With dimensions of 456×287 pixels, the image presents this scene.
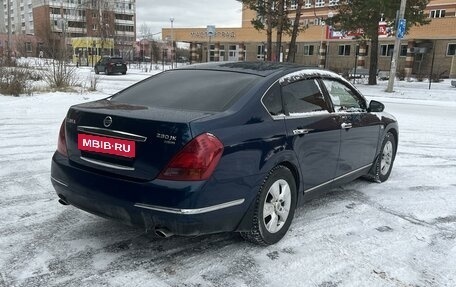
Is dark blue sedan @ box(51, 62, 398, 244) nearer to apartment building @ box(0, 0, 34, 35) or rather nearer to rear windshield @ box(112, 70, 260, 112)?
rear windshield @ box(112, 70, 260, 112)

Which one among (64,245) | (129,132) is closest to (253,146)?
(129,132)

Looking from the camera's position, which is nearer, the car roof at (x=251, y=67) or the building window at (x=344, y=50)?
the car roof at (x=251, y=67)

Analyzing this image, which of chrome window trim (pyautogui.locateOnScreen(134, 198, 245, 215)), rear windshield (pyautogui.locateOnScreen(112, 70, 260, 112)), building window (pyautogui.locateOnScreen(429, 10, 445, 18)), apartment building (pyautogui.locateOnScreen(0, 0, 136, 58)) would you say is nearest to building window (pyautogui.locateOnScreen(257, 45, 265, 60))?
apartment building (pyautogui.locateOnScreen(0, 0, 136, 58))

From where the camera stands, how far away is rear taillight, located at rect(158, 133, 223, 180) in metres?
3.14

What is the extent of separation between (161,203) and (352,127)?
260 centimetres

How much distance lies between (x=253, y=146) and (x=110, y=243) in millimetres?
1498

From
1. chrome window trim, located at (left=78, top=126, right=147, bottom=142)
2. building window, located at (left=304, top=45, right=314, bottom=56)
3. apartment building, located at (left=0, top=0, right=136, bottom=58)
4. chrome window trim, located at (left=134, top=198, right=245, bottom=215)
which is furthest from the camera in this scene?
building window, located at (left=304, top=45, right=314, bottom=56)

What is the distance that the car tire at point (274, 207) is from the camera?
3.65 metres

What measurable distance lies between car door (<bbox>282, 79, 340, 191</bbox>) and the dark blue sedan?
1 cm

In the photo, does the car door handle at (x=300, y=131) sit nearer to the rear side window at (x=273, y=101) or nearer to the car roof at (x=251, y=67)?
the rear side window at (x=273, y=101)

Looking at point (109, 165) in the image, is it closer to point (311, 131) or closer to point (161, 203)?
point (161, 203)

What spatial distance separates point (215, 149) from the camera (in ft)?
10.5

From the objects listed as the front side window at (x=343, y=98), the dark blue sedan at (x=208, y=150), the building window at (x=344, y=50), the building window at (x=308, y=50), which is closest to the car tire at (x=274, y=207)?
the dark blue sedan at (x=208, y=150)

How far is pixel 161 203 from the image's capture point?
3168 millimetres
